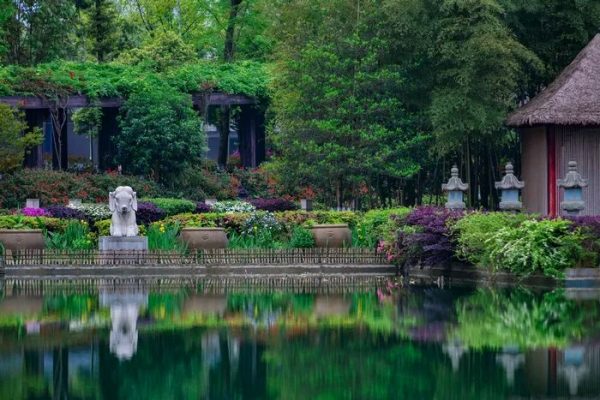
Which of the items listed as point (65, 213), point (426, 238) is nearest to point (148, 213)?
point (65, 213)

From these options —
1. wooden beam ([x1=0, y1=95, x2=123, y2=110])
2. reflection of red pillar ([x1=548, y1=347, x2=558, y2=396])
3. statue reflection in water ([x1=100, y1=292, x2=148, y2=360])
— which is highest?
wooden beam ([x1=0, y1=95, x2=123, y2=110])

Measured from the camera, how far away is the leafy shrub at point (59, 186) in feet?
134

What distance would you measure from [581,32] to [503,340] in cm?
2156

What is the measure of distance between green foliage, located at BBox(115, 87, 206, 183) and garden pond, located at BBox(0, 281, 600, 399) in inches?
721

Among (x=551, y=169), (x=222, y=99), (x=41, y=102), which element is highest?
(x=222, y=99)

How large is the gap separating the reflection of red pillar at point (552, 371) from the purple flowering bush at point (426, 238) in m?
12.7

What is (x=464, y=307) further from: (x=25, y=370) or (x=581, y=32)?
(x=581, y=32)

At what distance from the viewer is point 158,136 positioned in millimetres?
44438

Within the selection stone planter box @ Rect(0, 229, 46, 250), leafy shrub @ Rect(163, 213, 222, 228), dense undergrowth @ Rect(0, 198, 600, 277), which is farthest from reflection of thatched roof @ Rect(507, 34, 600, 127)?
stone planter box @ Rect(0, 229, 46, 250)

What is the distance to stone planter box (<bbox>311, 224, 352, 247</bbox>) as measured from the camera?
33.7 metres

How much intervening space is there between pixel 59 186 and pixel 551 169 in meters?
14.9

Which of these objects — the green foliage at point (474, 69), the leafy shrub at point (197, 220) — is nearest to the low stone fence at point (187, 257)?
the leafy shrub at point (197, 220)

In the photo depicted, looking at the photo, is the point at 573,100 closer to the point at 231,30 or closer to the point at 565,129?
the point at 565,129

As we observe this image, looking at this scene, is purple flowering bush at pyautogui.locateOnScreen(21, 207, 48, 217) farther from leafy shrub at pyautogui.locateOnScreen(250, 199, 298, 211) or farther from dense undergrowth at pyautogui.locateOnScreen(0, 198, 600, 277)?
leafy shrub at pyautogui.locateOnScreen(250, 199, 298, 211)
